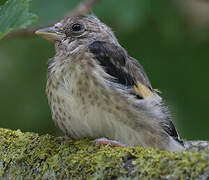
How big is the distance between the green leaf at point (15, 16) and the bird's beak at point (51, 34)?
1552mm

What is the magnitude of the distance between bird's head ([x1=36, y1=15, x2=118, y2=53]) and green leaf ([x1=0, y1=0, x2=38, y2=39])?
4.96 ft

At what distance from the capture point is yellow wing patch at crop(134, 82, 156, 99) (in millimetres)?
3971

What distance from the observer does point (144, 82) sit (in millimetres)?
4164

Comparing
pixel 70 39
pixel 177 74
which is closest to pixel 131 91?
pixel 70 39

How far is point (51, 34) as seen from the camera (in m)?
4.30

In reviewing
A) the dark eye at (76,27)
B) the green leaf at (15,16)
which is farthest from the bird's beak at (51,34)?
the green leaf at (15,16)

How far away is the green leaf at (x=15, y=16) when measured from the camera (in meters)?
2.48

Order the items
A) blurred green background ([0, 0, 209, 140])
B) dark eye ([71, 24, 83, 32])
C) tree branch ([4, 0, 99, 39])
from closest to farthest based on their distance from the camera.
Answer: dark eye ([71, 24, 83, 32])
tree branch ([4, 0, 99, 39])
blurred green background ([0, 0, 209, 140])

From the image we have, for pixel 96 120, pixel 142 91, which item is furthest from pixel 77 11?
pixel 96 120

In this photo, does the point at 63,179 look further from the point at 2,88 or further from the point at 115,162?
the point at 2,88

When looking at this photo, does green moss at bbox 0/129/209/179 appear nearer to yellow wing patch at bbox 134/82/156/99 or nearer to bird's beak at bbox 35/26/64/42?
yellow wing patch at bbox 134/82/156/99

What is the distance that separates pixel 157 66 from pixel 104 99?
199 centimetres

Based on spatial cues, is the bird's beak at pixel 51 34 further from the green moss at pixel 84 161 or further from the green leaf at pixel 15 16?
the green leaf at pixel 15 16

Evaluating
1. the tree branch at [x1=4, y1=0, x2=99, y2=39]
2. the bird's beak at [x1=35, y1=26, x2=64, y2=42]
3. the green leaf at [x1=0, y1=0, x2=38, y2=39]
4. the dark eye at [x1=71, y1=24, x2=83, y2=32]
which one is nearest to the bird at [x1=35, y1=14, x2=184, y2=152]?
the bird's beak at [x1=35, y1=26, x2=64, y2=42]
